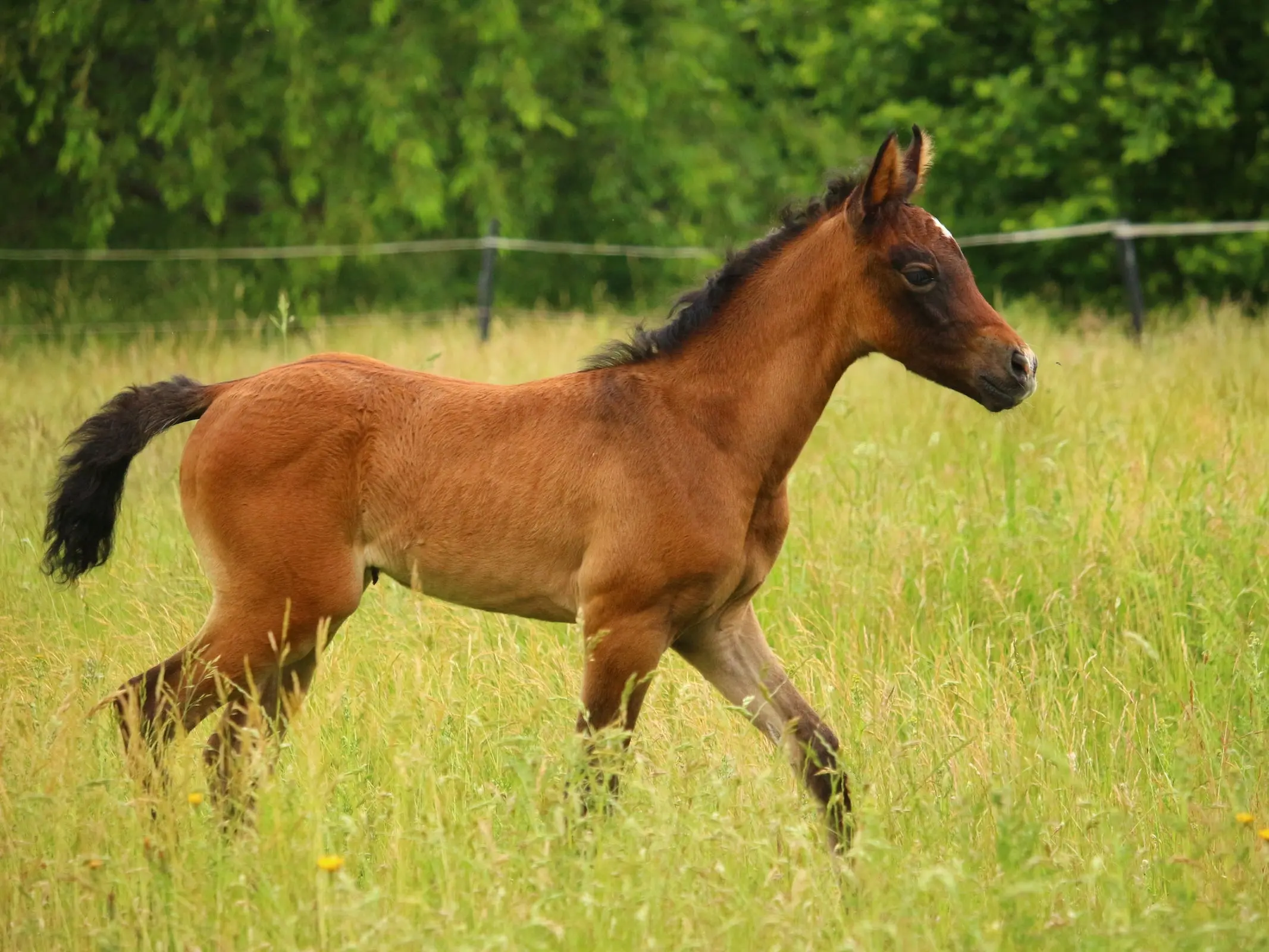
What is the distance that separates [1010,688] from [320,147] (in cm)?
1209

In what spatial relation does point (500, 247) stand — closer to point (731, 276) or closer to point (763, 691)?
point (731, 276)

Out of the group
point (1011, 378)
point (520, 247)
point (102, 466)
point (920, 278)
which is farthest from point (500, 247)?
point (1011, 378)

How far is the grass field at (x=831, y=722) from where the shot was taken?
297 centimetres

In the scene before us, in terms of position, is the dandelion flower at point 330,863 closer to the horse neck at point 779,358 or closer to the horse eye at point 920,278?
the horse neck at point 779,358

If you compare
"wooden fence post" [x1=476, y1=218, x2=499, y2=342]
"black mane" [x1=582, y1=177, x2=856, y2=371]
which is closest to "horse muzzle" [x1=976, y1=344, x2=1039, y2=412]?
"black mane" [x1=582, y1=177, x2=856, y2=371]

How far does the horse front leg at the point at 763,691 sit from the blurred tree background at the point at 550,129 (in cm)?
960

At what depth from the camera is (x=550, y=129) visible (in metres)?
18.0

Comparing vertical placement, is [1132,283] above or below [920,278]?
below

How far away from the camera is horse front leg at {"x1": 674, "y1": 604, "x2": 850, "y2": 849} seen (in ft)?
12.8

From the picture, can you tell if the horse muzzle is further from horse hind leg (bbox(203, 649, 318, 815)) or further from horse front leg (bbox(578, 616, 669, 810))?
horse hind leg (bbox(203, 649, 318, 815))

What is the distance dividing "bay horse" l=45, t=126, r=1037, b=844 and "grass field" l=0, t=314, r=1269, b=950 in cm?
26

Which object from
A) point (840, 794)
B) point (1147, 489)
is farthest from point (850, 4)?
point (840, 794)

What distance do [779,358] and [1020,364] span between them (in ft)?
2.16

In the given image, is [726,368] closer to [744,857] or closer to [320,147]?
[744,857]
